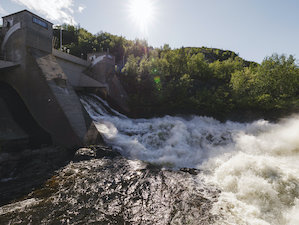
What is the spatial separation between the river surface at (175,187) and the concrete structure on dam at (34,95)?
9.29 feet

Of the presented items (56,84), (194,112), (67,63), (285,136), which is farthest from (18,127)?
(285,136)

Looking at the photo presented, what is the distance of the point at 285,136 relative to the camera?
9938 mm

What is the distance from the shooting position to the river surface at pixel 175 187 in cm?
459

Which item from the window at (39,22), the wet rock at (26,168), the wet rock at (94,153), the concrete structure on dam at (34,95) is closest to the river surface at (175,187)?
the wet rock at (94,153)

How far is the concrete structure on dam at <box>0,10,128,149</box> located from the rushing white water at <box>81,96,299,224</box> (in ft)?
8.27

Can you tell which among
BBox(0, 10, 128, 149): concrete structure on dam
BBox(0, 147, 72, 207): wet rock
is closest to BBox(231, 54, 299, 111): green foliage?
BBox(0, 10, 128, 149): concrete structure on dam

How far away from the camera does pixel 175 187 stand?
6.30m

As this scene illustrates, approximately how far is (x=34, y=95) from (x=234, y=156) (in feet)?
44.2

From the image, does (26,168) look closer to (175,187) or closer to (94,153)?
(94,153)

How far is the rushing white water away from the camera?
4.96 metres

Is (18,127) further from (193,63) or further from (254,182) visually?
(193,63)

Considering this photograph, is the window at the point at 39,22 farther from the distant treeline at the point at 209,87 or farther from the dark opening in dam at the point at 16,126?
the distant treeline at the point at 209,87

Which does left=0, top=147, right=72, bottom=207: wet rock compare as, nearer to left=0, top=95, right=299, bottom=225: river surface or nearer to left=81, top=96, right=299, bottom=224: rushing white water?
left=0, top=95, right=299, bottom=225: river surface

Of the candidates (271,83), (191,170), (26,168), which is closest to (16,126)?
(26,168)
